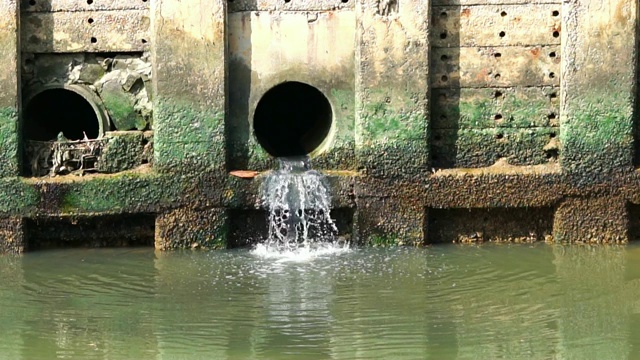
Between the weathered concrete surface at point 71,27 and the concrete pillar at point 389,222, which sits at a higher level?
the weathered concrete surface at point 71,27

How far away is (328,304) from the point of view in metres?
7.62

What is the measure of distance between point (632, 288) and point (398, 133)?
2.36m

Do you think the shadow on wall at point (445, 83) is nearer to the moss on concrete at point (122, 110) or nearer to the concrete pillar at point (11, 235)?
the moss on concrete at point (122, 110)

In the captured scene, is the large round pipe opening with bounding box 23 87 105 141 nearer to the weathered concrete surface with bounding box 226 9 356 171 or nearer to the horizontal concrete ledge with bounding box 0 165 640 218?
the horizontal concrete ledge with bounding box 0 165 640 218

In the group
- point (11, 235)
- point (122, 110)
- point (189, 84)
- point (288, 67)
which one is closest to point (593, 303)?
point (288, 67)

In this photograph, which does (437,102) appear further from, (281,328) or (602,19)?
(281,328)

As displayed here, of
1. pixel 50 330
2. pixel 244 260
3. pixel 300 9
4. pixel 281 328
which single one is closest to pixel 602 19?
pixel 300 9

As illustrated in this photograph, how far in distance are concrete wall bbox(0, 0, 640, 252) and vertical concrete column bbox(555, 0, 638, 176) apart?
1 cm

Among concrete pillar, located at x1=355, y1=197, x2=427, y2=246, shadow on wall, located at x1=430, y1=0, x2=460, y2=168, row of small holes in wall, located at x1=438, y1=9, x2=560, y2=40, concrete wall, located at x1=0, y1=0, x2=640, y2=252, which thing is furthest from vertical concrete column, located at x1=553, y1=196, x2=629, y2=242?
row of small holes in wall, located at x1=438, y1=9, x2=560, y2=40

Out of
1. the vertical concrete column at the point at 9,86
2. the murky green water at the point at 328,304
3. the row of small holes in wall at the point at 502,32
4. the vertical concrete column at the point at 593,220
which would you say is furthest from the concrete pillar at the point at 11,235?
the vertical concrete column at the point at 593,220

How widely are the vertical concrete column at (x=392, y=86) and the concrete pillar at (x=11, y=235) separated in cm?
277

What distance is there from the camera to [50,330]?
709cm

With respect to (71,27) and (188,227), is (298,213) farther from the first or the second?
(71,27)

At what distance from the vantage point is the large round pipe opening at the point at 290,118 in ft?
34.4
